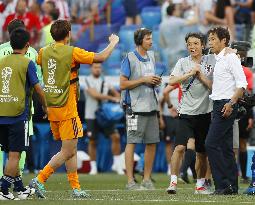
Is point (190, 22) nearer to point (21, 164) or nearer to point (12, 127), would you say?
point (21, 164)

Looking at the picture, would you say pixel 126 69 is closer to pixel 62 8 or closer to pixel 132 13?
pixel 62 8

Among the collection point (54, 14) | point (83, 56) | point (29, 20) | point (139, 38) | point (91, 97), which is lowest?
point (91, 97)

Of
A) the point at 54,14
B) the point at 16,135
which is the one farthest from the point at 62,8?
the point at 16,135

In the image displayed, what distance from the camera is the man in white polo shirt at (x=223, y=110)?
13.0m

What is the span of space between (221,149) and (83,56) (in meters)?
2.20

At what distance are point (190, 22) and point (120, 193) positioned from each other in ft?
32.7

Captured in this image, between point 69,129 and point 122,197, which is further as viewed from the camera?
point 122,197

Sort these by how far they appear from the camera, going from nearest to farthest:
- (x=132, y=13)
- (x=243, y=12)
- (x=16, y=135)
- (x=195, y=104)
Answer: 1. (x=16, y=135)
2. (x=195, y=104)
3. (x=243, y=12)
4. (x=132, y=13)

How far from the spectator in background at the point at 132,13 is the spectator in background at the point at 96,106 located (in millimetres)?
3364

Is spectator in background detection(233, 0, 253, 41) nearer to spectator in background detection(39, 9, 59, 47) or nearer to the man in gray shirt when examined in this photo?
spectator in background detection(39, 9, 59, 47)

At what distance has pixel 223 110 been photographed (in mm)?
13031

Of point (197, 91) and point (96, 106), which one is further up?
point (197, 91)

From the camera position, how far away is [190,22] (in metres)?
23.5

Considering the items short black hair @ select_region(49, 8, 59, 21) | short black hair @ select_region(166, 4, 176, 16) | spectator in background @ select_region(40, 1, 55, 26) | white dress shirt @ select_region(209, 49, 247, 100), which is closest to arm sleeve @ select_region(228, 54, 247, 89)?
white dress shirt @ select_region(209, 49, 247, 100)
